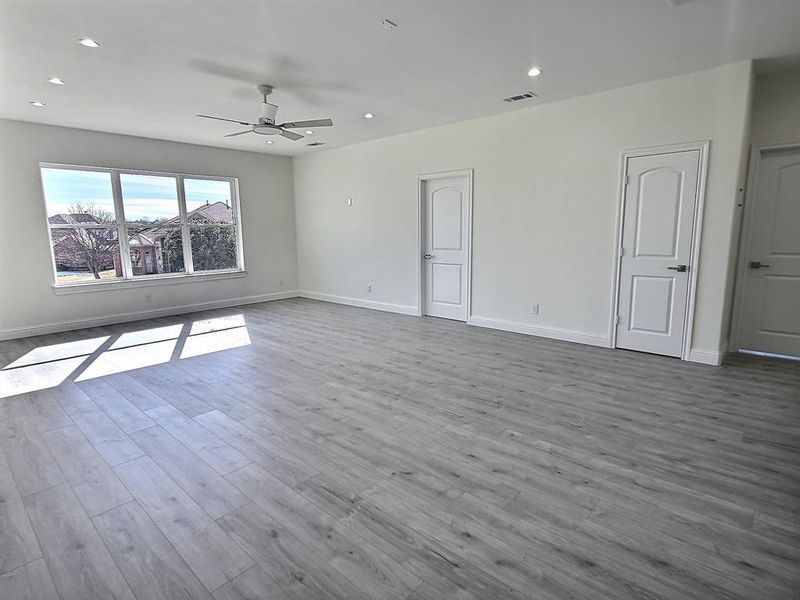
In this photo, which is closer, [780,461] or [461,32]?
[780,461]

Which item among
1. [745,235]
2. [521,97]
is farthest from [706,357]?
[521,97]

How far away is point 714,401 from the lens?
320 centimetres

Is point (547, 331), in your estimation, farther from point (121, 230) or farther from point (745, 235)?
point (121, 230)

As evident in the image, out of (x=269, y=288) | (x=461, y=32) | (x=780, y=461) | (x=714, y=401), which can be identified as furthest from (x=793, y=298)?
(x=269, y=288)

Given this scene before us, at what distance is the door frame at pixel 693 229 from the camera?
12.7 feet

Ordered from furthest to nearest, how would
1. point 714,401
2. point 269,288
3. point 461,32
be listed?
point 269,288, point 714,401, point 461,32

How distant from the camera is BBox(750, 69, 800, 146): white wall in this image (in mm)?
3883

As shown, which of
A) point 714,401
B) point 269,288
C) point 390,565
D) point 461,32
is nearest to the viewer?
point 390,565

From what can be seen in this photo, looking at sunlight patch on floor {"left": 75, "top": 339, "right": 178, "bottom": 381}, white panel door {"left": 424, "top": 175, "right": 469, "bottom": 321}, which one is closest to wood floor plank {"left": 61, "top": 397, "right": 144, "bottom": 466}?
sunlight patch on floor {"left": 75, "top": 339, "right": 178, "bottom": 381}

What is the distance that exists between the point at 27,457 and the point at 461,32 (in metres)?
4.03

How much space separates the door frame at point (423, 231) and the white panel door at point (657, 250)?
189 cm

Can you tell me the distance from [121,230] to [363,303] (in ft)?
12.5

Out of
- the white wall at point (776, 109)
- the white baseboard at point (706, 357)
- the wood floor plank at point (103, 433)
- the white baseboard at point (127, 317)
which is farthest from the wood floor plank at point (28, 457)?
the white wall at point (776, 109)

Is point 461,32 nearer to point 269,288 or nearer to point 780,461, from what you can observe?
point 780,461
